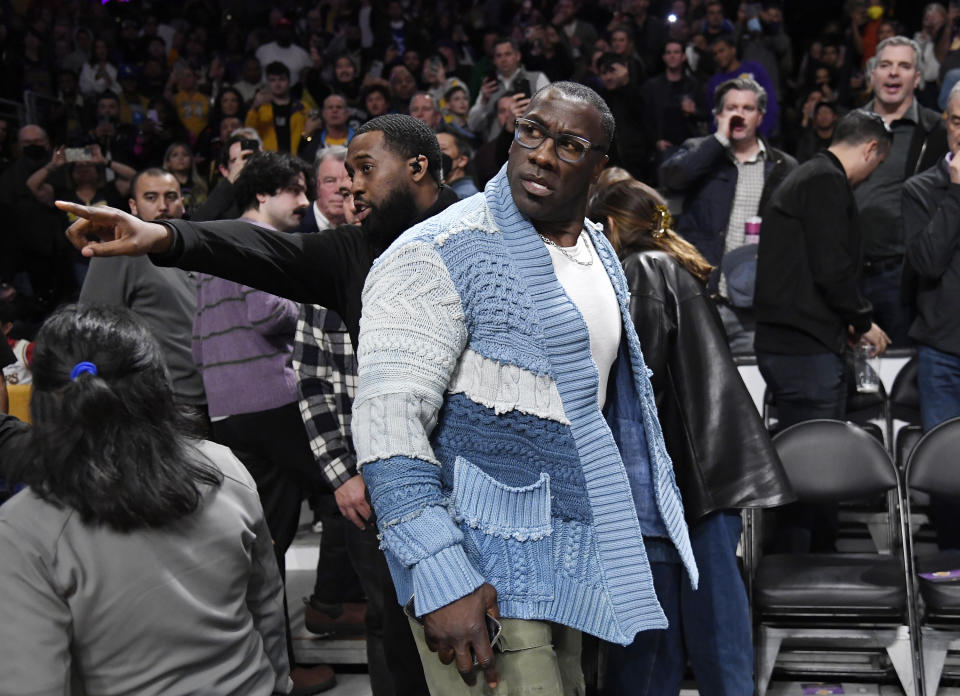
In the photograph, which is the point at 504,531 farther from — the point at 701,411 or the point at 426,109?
the point at 426,109

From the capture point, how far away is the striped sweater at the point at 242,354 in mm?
3830

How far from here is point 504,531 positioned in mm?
1985

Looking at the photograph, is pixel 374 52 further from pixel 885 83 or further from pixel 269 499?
pixel 269 499

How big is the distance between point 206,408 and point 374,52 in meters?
7.49

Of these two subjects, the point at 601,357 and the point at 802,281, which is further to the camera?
the point at 802,281

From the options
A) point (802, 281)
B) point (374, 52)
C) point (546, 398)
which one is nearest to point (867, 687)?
point (802, 281)

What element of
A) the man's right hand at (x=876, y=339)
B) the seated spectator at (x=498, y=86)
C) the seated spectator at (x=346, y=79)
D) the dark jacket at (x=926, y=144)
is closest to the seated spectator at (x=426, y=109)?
the seated spectator at (x=498, y=86)

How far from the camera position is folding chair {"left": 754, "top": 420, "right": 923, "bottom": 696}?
12.6 feet

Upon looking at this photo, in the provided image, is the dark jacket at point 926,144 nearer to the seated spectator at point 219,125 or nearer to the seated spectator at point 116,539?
the seated spectator at point 116,539

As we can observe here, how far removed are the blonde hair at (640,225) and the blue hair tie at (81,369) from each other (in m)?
1.68

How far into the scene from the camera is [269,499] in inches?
152

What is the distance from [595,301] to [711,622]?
1153 millimetres

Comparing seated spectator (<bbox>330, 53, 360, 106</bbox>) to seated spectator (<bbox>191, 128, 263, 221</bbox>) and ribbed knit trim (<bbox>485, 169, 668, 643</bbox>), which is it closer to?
seated spectator (<bbox>191, 128, 263, 221</bbox>)

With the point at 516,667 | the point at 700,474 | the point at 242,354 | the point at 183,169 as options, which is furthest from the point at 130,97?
the point at 516,667
